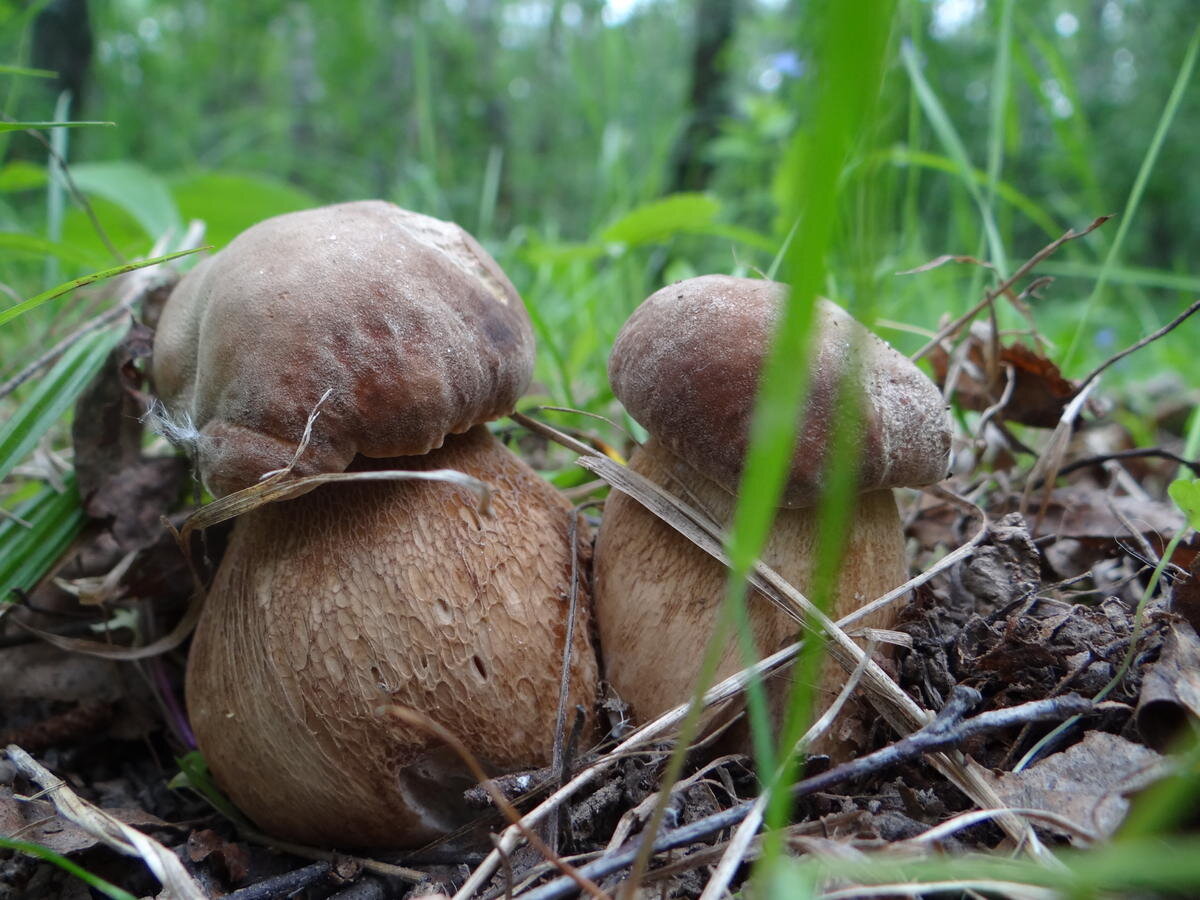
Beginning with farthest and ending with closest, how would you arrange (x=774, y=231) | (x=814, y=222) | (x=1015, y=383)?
(x=774, y=231) → (x=1015, y=383) → (x=814, y=222)

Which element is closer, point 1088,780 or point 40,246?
point 1088,780

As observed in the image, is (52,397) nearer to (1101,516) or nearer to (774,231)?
(1101,516)

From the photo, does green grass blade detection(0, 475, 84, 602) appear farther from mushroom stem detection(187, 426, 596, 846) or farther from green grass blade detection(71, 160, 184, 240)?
green grass blade detection(71, 160, 184, 240)

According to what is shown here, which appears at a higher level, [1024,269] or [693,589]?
[1024,269]

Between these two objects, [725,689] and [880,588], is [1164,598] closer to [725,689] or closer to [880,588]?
[880,588]

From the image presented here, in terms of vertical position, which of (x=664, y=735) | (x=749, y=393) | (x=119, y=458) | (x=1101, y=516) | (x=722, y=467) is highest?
(x=749, y=393)

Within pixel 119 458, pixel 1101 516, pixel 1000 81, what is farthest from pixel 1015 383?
pixel 119 458
